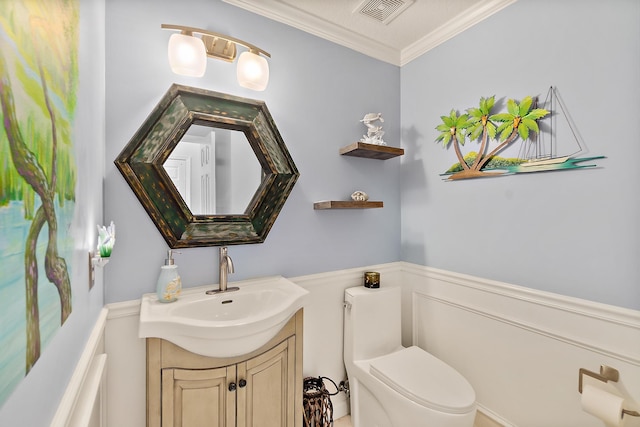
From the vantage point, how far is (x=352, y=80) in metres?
1.98

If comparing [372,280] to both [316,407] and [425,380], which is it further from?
[316,407]

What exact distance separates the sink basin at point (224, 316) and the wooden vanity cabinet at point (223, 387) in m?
0.11

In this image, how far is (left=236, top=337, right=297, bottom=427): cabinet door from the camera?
49.4 inches

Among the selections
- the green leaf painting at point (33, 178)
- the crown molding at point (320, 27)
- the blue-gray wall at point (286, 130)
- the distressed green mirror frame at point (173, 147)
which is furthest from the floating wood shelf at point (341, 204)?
the green leaf painting at point (33, 178)

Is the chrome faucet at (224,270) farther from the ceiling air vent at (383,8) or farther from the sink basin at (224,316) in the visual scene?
the ceiling air vent at (383,8)

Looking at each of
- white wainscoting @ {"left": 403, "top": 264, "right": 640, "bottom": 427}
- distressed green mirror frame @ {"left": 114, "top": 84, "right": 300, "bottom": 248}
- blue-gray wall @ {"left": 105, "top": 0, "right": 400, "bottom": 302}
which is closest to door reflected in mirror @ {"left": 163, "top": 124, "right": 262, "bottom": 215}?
distressed green mirror frame @ {"left": 114, "top": 84, "right": 300, "bottom": 248}

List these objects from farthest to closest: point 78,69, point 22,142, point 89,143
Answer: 1. point 89,143
2. point 78,69
3. point 22,142

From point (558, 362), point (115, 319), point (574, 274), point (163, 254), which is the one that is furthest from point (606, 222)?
point (115, 319)

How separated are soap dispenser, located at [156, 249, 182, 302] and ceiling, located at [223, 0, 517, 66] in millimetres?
1412

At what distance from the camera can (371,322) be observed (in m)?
1.82

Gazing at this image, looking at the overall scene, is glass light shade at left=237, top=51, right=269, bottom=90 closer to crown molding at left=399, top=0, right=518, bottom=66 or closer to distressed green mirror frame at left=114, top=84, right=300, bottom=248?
distressed green mirror frame at left=114, top=84, right=300, bottom=248

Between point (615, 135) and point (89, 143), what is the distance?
6.73ft

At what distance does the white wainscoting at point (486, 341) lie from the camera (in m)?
1.27

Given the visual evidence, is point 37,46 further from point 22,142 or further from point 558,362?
point 558,362
